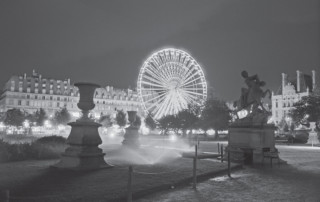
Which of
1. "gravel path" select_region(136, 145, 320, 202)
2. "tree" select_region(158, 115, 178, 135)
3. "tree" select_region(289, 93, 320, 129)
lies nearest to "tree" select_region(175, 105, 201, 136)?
"tree" select_region(158, 115, 178, 135)

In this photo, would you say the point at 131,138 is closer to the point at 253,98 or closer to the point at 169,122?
the point at 253,98

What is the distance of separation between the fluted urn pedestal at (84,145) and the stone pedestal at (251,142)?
30.3ft

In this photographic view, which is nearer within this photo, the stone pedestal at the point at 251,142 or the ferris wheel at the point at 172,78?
the stone pedestal at the point at 251,142

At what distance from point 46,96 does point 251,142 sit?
132 meters

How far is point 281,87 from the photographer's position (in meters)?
134

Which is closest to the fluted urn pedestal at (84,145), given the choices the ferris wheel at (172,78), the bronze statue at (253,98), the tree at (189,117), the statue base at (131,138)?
the bronze statue at (253,98)

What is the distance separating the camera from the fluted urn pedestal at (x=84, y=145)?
46.6ft

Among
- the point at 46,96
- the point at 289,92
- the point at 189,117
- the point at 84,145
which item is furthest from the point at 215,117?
the point at 46,96

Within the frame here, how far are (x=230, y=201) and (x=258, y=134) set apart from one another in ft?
37.2

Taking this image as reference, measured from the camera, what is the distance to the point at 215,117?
70812mm

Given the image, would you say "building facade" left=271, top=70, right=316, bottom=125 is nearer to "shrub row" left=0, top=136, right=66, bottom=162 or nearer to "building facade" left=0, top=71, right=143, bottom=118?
"building facade" left=0, top=71, right=143, bottom=118

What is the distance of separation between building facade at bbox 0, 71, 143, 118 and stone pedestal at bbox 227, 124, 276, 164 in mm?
108827

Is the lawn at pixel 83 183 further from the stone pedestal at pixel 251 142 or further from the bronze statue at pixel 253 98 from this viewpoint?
the bronze statue at pixel 253 98

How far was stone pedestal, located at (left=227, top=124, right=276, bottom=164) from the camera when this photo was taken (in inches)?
758
